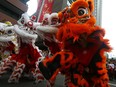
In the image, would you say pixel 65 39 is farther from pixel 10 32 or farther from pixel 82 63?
pixel 10 32

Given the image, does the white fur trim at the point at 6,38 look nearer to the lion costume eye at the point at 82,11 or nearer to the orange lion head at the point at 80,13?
the orange lion head at the point at 80,13

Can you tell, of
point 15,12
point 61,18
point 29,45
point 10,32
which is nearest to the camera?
point 61,18

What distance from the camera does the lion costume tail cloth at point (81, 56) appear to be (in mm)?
1893

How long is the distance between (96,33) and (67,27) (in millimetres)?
→ 280

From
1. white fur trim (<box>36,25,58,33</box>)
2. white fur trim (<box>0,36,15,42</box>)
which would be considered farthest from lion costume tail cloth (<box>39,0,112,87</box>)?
white fur trim (<box>0,36,15,42</box>)

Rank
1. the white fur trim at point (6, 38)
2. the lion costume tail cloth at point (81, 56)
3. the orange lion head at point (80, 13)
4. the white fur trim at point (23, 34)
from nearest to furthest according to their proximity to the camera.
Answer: the lion costume tail cloth at point (81, 56) → the orange lion head at point (80, 13) → the white fur trim at point (23, 34) → the white fur trim at point (6, 38)

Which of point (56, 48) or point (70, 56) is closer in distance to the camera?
point (70, 56)

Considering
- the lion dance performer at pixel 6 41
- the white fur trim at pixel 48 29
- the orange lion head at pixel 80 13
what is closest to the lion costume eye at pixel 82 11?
the orange lion head at pixel 80 13

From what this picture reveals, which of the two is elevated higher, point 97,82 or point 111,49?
point 111,49

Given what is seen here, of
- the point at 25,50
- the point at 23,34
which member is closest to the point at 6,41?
the point at 25,50

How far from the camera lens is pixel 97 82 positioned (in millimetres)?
1948

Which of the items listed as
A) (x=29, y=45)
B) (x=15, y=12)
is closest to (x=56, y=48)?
(x=29, y=45)

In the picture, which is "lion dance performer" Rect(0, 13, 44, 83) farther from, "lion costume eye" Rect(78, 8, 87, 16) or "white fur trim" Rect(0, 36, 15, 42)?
"lion costume eye" Rect(78, 8, 87, 16)

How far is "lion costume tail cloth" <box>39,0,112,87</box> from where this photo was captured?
1893 mm
